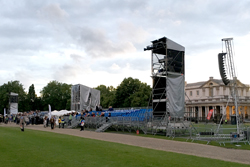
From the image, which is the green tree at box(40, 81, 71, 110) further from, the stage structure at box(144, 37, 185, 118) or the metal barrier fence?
the metal barrier fence

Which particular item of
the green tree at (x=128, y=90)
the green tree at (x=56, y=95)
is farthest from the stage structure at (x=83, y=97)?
the green tree at (x=56, y=95)

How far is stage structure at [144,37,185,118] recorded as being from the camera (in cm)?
2850

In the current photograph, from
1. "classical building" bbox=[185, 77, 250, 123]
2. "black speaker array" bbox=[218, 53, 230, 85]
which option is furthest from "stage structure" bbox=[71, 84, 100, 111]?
"classical building" bbox=[185, 77, 250, 123]

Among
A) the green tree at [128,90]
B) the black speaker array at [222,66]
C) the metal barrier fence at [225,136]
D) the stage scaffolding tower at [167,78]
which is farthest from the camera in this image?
the green tree at [128,90]

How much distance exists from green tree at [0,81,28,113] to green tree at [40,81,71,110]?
8148 millimetres

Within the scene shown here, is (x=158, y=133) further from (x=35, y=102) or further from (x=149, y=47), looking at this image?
(x=35, y=102)

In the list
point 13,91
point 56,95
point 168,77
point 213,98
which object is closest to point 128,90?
point 213,98

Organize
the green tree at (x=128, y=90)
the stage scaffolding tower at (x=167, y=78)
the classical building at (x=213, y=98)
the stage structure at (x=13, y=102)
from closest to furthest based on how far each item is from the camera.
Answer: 1. the stage scaffolding tower at (x=167, y=78)
2. the stage structure at (x=13, y=102)
3. the green tree at (x=128, y=90)
4. the classical building at (x=213, y=98)

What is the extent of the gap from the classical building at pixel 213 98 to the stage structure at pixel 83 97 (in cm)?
4175

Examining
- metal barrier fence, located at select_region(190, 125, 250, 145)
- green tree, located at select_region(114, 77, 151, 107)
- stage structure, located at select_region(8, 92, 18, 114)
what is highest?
green tree, located at select_region(114, 77, 151, 107)

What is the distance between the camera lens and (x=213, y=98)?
9288 cm

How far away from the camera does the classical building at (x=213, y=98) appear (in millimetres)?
→ 88188

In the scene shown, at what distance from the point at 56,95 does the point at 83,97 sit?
81731 mm

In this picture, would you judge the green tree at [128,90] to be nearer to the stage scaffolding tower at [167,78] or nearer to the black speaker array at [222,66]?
the stage scaffolding tower at [167,78]
